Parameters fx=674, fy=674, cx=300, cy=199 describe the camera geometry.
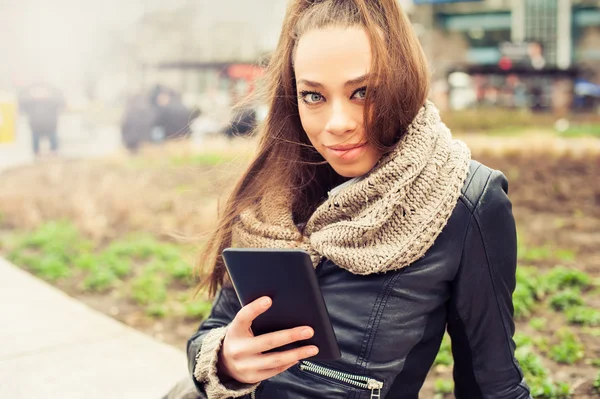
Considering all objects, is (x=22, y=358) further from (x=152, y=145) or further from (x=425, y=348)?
(x=152, y=145)

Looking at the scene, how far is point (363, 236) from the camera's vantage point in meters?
1.53

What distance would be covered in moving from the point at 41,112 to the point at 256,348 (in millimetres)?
10814

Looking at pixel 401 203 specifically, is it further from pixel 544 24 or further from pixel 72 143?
pixel 544 24

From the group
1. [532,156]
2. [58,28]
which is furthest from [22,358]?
[58,28]

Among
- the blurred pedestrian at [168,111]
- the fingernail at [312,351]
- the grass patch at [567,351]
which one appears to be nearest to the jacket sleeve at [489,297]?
the fingernail at [312,351]

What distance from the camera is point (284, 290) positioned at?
141 centimetres

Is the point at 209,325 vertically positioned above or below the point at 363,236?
below

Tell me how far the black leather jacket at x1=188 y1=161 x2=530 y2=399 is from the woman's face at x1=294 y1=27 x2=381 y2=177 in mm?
258

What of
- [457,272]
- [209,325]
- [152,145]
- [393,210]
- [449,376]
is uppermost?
[393,210]

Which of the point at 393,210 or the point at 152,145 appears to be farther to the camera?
the point at 152,145

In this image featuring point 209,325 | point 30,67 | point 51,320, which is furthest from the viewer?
point 30,67

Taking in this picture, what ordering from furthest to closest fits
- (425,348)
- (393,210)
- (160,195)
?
(160,195) < (425,348) < (393,210)

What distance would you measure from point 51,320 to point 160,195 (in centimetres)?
380

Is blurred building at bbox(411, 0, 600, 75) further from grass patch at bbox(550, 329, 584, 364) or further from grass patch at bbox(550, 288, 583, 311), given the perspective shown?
grass patch at bbox(550, 329, 584, 364)
